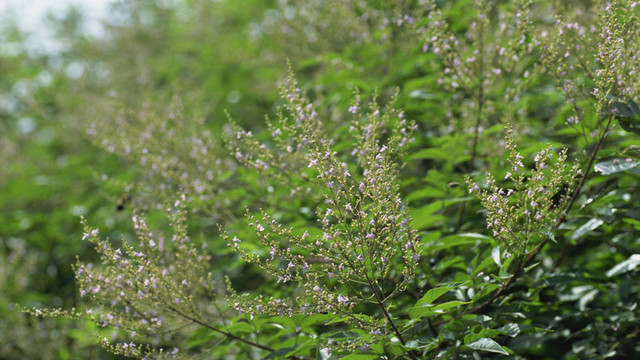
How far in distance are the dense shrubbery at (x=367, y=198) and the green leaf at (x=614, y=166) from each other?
2cm

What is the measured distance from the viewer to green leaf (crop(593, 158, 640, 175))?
283 centimetres

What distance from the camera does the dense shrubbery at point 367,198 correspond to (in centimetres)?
254

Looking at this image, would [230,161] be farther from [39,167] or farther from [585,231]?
[39,167]

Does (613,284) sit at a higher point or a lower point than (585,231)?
lower

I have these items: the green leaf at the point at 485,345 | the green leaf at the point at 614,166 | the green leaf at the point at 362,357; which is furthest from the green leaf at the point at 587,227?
the green leaf at the point at 362,357

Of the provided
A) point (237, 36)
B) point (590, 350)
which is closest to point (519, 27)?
point (590, 350)

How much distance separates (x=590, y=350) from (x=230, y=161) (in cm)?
324

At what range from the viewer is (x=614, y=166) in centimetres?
288

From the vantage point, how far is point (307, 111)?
121 inches

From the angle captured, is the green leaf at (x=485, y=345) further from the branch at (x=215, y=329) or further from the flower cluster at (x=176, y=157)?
the flower cluster at (x=176, y=157)

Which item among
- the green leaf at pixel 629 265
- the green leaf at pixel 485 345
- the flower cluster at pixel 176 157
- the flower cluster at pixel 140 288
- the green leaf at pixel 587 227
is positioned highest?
the flower cluster at pixel 176 157

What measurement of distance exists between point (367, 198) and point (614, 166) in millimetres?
1397

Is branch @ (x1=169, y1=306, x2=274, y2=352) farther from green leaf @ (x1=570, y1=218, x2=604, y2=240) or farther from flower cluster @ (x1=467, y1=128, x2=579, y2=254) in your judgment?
green leaf @ (x1=570, y1=218, x2=604, y2=240)

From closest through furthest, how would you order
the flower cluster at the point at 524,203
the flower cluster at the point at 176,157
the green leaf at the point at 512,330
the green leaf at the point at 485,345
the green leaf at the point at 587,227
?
the green leaf at the point at 485,345
the flower cluster at the point at 524,203
the green leaf at the point at 512,330
the green leaf at the point at 587,227
the flower cluster at the point at 176,157
